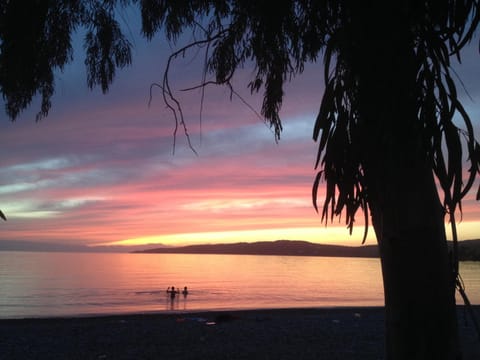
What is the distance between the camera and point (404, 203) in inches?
109

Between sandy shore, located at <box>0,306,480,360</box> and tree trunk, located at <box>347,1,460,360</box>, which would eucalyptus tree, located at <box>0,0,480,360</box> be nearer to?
tree trunk, located at <box>347,1,460,360</box>

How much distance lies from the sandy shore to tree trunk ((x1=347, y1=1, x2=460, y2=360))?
3.90 m

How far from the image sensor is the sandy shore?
772 cm

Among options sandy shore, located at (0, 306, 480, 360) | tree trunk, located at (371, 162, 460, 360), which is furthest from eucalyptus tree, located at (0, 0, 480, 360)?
sandy shore, located at (0, 306, 480, 360)

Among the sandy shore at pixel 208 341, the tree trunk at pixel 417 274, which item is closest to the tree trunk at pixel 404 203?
the tree trunk at pixel 417 274

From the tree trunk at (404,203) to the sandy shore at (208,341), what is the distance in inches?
154

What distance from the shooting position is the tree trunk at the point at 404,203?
2697mm

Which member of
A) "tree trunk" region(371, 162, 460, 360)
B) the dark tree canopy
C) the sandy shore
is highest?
the dark tree canopy

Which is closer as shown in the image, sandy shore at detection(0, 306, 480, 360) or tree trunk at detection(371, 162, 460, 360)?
tree trunk at detection(371, 162, 460, 360)

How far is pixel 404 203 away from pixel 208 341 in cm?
684

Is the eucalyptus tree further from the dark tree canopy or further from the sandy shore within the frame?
the sandy shore

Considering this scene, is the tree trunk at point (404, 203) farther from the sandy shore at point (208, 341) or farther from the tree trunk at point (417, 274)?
the sandy shore at point (208, 341)

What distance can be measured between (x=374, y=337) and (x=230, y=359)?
3.58 meters

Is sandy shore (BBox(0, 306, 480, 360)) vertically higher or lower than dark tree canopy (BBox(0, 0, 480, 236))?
lower
